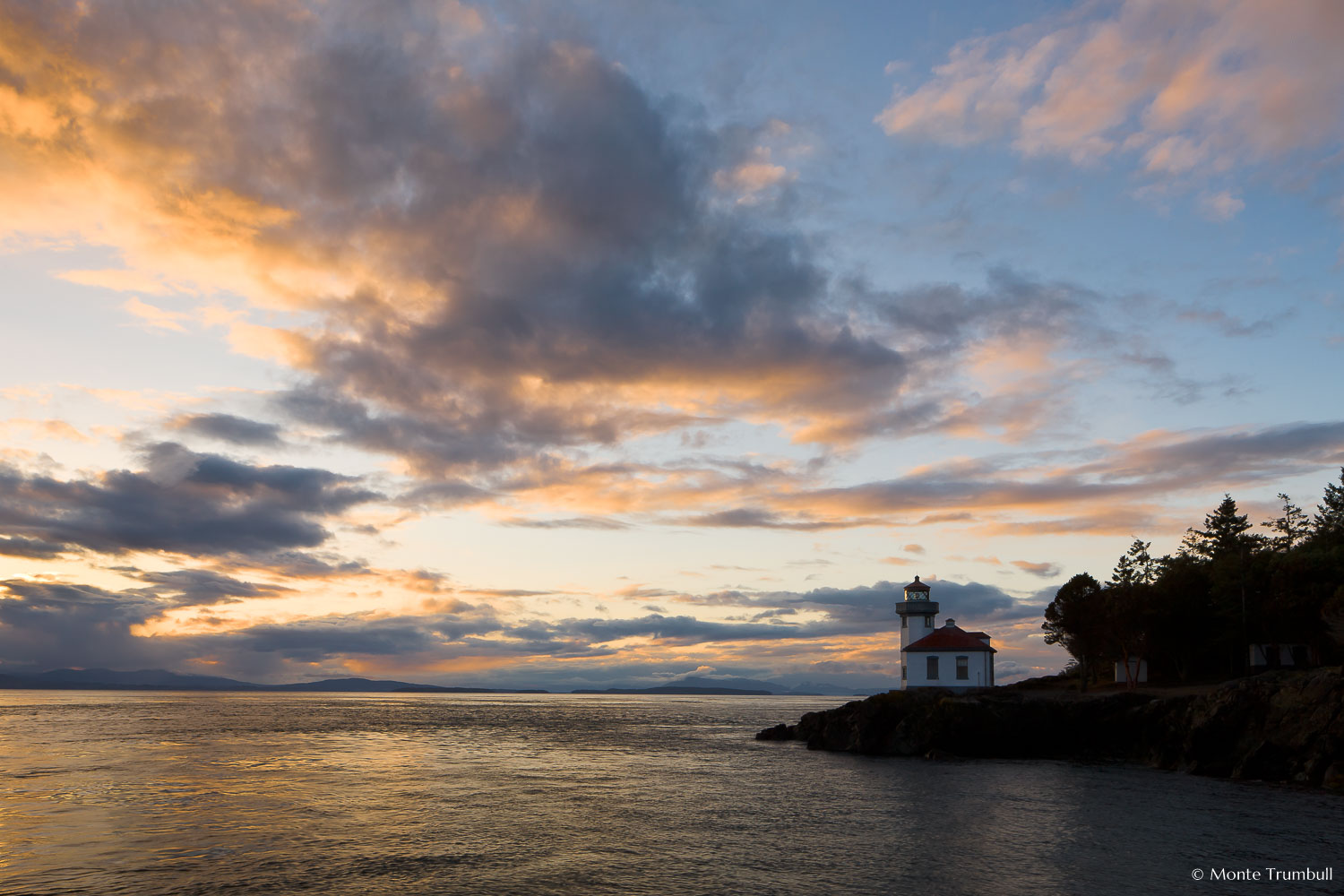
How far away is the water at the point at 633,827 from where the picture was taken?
24641 millimetres

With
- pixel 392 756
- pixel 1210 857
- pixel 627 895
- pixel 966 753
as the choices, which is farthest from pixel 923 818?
pixel 392 756

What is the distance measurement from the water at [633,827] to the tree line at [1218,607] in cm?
2518

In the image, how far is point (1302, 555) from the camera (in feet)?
222

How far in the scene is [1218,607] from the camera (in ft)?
241

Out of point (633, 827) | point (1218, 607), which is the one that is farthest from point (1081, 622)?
point (633, 827)

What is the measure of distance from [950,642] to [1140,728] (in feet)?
93.1

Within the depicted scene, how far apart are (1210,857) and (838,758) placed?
112 feet

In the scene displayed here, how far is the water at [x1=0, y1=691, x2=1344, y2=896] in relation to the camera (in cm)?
2464

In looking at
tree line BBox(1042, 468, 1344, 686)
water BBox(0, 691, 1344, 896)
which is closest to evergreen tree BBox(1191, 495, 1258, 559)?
tree line BBox(1042, 468, 1344, 686)

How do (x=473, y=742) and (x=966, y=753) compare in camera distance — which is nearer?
(x=966, y=753)

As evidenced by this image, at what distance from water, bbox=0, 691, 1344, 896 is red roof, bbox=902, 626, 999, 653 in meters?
28.9

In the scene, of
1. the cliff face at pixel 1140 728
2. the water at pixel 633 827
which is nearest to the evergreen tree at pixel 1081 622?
the cliff face at pixel 1140 728

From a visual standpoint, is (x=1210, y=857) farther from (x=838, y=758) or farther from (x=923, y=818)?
(x=838, y=758)

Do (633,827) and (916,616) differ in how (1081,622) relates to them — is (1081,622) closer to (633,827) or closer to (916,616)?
(916,616)
